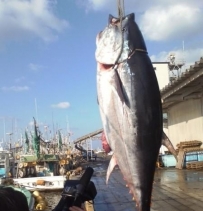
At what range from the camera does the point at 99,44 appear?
8.64 ft

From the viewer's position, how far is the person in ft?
5.82

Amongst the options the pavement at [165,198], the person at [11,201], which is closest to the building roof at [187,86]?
the pavement at [165,198]

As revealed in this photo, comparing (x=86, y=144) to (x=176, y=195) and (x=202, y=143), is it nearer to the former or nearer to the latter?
(x=202, y=143)

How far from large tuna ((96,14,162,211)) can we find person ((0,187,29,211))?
87cm

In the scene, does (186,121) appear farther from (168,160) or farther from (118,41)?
(118,41)

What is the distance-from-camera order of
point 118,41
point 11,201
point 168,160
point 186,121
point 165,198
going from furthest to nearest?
point 168,160, point 186,121, point 165,198, point 118,41, point 11,201

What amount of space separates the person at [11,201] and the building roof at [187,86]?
550 inches

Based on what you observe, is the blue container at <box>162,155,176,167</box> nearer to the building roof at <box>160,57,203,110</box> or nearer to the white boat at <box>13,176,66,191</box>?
the building roof at <box>160,57,203,110</box>

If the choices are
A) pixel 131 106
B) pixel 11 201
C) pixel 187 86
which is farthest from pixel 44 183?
pixel 11 201

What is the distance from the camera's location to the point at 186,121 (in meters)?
23.8

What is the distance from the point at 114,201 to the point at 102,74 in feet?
31.7

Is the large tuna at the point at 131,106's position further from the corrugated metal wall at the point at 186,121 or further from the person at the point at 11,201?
the corrugated metal wall at the point at 186,121

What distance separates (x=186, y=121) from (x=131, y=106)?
2209 cm

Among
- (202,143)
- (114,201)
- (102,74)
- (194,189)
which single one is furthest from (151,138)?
(202,143)
